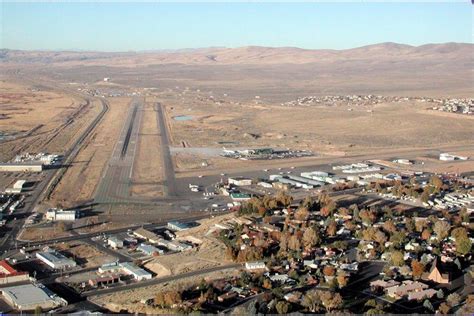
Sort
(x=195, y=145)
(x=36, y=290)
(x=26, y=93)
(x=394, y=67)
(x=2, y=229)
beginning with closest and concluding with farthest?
(x=36, y=290) → (x=2, y=229) → (x=195, y=145) → (x=26, y=93) → (x=394, y=67)

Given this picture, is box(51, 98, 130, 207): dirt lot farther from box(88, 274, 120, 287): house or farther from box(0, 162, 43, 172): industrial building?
box(88, 274, 120, 287): house

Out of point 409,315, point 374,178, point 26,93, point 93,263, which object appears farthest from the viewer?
point 26,93

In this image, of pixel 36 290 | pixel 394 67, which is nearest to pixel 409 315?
pixel 36 290

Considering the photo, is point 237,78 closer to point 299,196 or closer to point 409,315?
point 299,196

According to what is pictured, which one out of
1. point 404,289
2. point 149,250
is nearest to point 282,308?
point 404,289

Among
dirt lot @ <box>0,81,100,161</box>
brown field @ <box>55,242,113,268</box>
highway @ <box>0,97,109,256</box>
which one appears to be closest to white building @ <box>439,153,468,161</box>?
highway @ <box>0,97,109,256</box>

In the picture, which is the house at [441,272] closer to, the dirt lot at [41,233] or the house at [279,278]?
the house at [279,278]
